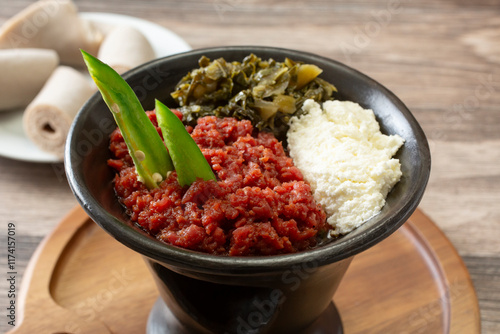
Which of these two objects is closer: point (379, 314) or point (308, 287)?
point (308, 287)

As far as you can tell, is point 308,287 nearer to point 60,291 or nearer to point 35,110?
point 60,291

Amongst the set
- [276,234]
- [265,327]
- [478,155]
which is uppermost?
[276,234]

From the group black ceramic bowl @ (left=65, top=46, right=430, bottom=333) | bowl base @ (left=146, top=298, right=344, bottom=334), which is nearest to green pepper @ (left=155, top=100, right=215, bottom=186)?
black ceramic bowl @ (left=65, top=46, right=430, bottom=333)

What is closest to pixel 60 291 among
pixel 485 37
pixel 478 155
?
pixel 478 155

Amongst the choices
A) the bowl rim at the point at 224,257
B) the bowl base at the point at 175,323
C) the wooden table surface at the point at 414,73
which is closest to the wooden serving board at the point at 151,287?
the bowl base at the point at 175,323

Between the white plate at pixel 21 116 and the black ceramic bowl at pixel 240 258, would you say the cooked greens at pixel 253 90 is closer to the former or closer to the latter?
→ the black ceramic bowl at pixel 240 258

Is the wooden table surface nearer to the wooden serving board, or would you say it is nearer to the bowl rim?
the wooden serving board
